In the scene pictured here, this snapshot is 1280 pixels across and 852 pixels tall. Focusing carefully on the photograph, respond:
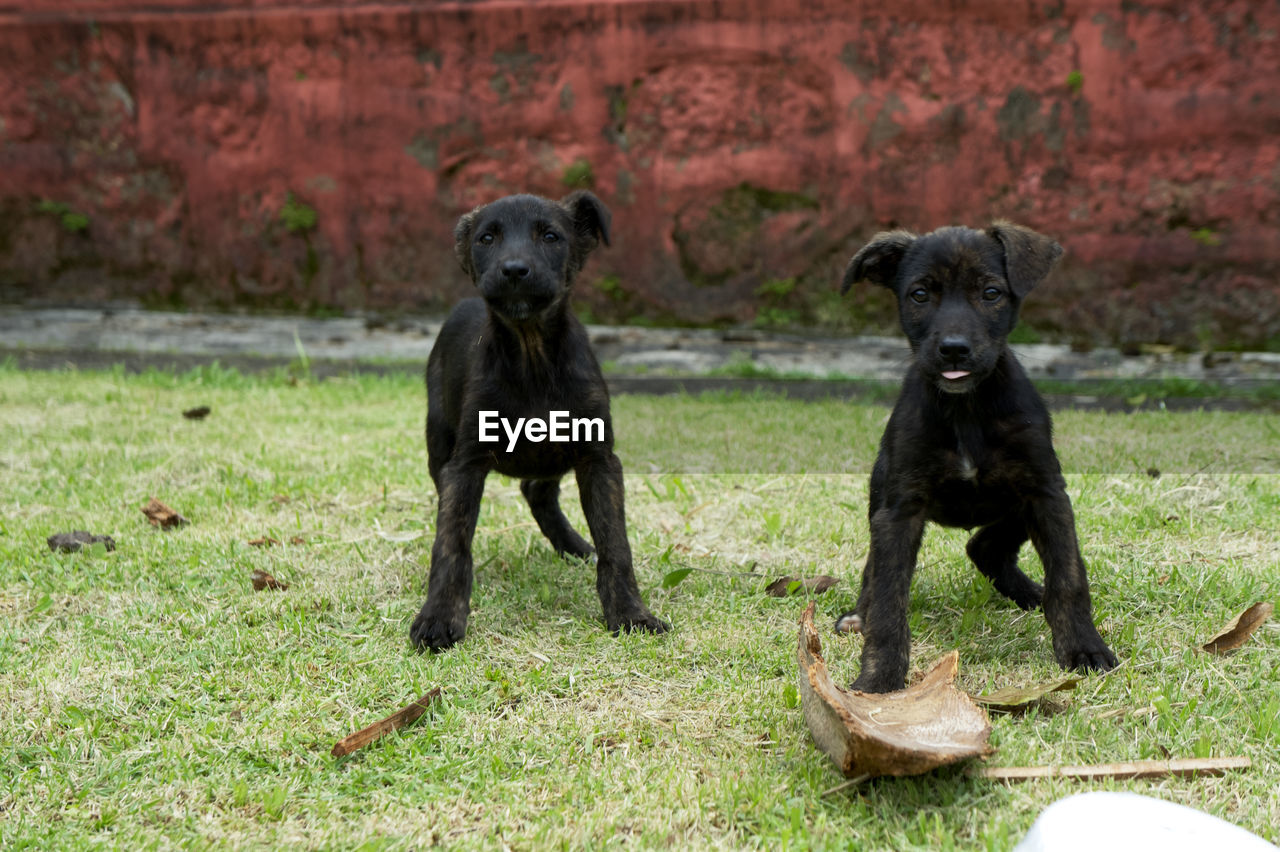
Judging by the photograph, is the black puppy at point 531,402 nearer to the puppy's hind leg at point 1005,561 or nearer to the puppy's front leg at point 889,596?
the puppy's front leg at point 889,596

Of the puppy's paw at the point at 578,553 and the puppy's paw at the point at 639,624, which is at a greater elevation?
the puppy's paw at the point at 639,624

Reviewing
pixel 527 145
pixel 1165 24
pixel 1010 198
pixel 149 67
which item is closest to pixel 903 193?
pixel 1010 198

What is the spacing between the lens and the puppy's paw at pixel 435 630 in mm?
3340

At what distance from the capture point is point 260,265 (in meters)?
11.2

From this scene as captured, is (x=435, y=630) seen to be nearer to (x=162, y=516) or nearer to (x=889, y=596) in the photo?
(x=889, y=596)

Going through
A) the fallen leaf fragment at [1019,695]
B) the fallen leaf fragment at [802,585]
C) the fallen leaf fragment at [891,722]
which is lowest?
the fallen leaf fragment at [802,585]

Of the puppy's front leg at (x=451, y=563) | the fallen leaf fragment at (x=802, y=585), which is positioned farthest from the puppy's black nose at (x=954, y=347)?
the puppy's front leg at (x=451, y=563)

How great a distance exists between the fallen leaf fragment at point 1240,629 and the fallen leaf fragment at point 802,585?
1.21 metres

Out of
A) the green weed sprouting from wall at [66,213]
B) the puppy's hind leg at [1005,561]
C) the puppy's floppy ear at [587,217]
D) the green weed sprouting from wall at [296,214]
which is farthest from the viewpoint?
the green weed sprouting from wall at [66,213]

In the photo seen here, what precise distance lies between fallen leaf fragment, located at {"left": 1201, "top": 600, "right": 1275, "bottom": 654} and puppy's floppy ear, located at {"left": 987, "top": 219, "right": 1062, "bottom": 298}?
1.12 metres

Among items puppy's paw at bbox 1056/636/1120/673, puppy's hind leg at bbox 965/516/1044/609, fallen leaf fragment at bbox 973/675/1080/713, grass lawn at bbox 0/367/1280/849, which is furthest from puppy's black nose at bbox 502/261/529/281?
puppy's paw at bbox 1056/636/1120/673

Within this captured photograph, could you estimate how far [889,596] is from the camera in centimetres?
Result: 304

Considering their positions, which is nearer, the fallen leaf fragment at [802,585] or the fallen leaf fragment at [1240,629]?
the fallen leaf fragment at [1240,629]

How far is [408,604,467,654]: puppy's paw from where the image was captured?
3340 mm
